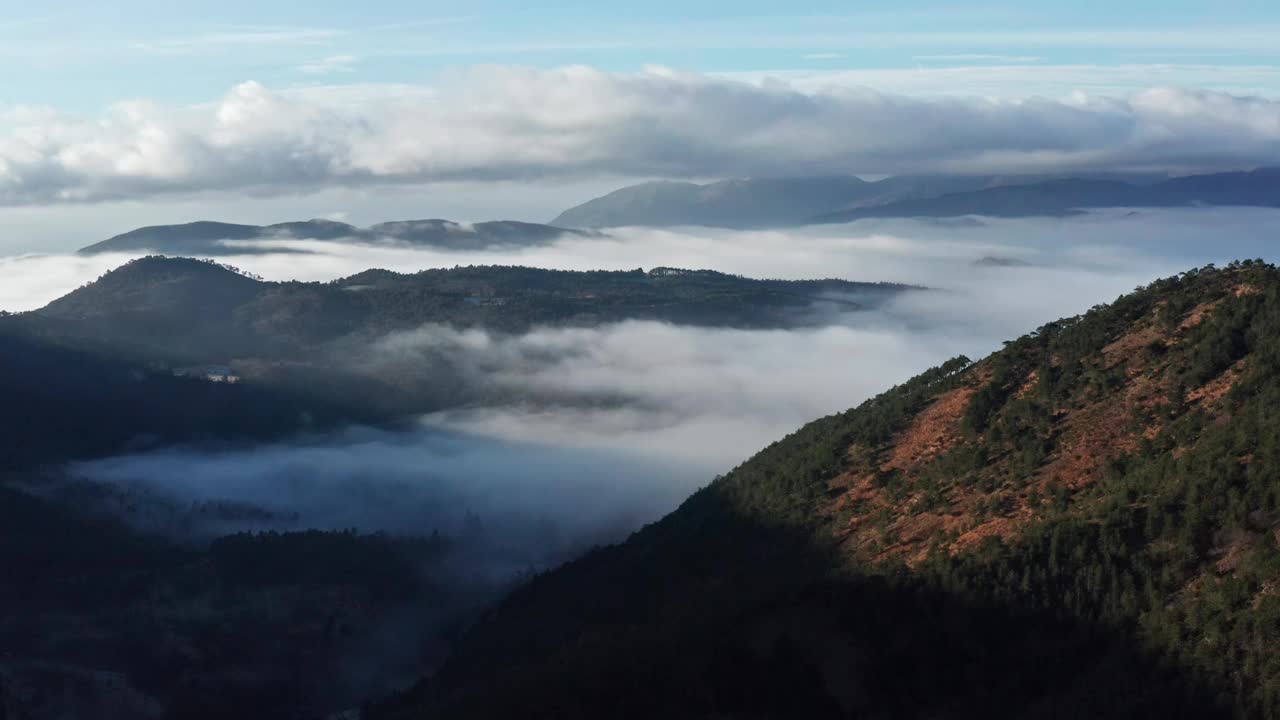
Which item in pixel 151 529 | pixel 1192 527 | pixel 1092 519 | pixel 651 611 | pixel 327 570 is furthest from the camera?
pixel 151 529

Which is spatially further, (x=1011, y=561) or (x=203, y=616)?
(x=203, y=616)

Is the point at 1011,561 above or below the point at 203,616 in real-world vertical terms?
above

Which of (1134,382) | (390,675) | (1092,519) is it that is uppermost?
(1134,382)

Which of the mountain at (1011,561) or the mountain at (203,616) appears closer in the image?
the mountain at (1011,561)

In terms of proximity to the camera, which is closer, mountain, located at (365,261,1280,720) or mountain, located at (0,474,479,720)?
mountain, located at (365,261,1280,720)

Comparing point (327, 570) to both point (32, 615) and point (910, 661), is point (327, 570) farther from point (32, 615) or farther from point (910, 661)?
point (910, 661)

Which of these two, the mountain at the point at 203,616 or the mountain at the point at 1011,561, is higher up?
the mountain at the point at 1011,561

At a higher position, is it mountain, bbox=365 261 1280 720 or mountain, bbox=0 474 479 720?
mountain, bbox=365 261 1280 720

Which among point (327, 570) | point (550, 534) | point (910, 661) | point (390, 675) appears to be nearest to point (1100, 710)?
point (910, 661)
